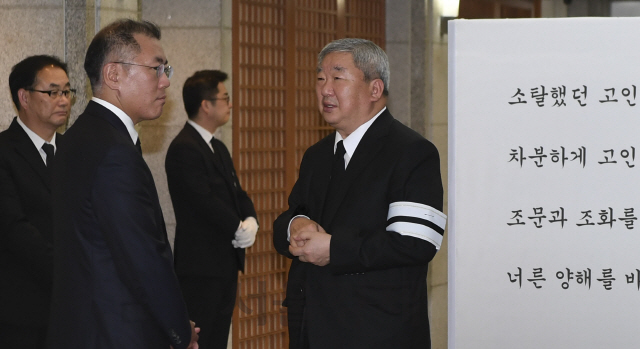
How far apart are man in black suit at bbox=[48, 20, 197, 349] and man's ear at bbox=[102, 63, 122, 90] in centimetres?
8

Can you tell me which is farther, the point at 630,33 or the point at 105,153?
the point at 630,33

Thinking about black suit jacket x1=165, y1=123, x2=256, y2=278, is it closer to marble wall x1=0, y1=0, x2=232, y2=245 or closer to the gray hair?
marble wall x1=0, y1=0, x2=232, y2=245

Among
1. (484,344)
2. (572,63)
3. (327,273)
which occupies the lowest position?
(484,344)

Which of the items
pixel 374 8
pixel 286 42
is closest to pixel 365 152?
pixel 286 42

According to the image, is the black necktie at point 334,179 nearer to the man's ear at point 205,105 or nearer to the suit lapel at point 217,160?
the suit lapel at point 217,160

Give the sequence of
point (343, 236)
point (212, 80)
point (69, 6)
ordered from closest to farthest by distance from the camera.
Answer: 1. point (343, 236)
2. point (69, 6)
3. point (212, 80)

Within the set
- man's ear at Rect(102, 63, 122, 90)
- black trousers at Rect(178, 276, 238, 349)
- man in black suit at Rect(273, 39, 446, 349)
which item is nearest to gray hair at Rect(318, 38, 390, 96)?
man in black suit at Rect(273, 39, 446, 349)

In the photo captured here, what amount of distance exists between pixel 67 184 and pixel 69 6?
2305mm

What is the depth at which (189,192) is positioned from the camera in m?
4.85

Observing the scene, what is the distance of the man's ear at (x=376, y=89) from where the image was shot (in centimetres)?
315

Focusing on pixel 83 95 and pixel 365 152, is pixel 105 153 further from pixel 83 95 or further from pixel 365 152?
pixel 83 95

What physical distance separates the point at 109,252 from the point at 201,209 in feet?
7.24

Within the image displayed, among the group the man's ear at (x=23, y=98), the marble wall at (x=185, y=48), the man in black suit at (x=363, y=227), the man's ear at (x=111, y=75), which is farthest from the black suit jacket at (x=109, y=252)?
the marble wall at (x=185, y=48)

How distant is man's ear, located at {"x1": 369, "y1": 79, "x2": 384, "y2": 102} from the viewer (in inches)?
124
